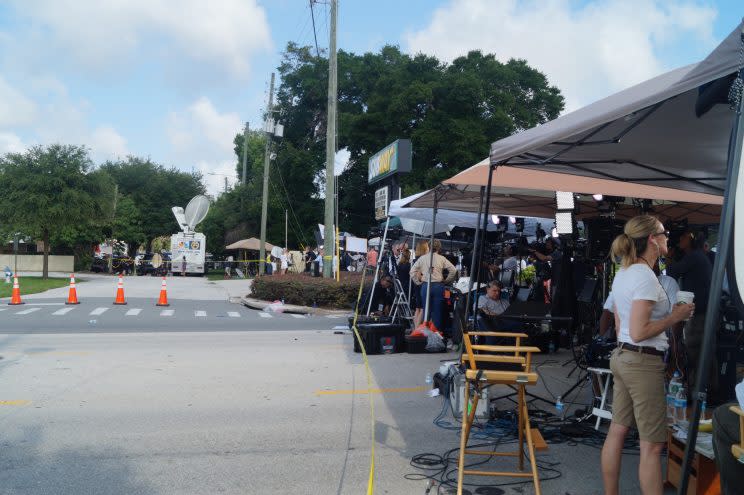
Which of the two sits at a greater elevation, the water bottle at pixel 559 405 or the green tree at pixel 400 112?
the green tree at pixel 400 112

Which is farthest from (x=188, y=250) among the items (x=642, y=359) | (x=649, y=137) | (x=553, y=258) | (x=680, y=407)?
(x=642, y=359)

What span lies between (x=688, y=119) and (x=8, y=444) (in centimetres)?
640

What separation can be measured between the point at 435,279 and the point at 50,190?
2637cm

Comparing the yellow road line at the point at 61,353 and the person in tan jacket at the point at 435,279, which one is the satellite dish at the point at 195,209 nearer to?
the yellow road line at the point at 61,353

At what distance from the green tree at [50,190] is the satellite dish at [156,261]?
40.8 feet

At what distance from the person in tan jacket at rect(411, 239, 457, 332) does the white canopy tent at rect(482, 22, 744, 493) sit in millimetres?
4476

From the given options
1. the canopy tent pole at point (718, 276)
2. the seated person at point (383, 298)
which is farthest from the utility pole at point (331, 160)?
the canopy tent pole at point (718, 276)

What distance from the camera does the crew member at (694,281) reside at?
22.2 ft

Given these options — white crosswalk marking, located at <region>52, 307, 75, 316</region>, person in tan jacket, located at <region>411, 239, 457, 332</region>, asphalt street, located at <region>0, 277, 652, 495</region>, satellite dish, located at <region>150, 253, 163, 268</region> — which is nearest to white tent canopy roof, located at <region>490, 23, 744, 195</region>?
asphalt street, located at <region>0, 277, 652, 495</region>

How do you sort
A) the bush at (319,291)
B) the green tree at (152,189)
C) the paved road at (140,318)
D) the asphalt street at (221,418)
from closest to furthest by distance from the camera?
the asphalt street at (221,418), the paved road at (140,318), the bush at (319,291), the green tree at (152,189)

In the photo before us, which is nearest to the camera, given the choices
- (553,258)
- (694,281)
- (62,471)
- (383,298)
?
(62,471)

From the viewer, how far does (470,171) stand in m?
8.19

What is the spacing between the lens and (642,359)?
3.84 m

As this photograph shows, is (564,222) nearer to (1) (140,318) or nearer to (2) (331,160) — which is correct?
(1) (140,318)
